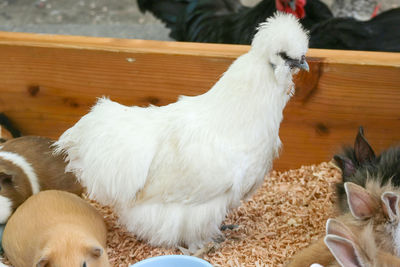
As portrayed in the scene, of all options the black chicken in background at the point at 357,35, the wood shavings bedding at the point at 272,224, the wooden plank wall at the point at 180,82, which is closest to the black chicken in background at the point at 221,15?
the black chicken in background at the point at 357,35

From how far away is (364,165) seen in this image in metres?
1.80

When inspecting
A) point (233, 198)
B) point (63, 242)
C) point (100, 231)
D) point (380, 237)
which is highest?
point (380, 237)

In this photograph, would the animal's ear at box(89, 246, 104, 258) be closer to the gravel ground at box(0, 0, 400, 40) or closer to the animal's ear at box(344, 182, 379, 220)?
the animal's ear at box(344, 182, 379, 220)

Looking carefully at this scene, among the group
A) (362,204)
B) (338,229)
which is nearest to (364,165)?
(362,204)

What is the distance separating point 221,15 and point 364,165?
1775 millimetres

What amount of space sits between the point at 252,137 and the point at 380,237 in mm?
513

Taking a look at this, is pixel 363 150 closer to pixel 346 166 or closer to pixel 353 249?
pixel 346 166

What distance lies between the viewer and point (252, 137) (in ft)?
5.76

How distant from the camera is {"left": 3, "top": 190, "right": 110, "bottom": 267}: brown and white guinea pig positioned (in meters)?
1.62

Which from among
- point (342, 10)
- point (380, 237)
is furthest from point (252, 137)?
point (342, 10)

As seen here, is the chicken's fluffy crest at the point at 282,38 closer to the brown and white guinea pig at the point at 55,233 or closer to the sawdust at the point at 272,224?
the sawdust at the point at 272,224

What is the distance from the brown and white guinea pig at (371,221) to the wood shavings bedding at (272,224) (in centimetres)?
34

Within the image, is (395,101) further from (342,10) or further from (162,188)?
(342,10)

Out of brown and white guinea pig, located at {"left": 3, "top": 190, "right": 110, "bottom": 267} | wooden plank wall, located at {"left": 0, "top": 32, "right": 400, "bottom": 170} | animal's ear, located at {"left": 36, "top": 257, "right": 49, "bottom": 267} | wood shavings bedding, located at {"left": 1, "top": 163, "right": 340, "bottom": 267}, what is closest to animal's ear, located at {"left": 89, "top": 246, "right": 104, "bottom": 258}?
brown and white guinea pig, located at {"left": 3, "top": 190, "right": 110, "bottom": 267}
